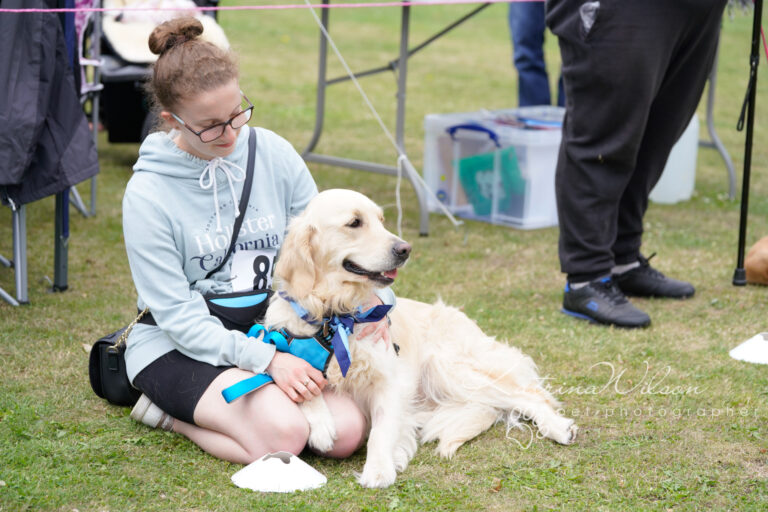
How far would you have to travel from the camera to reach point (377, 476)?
2469 millimetres

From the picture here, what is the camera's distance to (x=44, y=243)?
4.82m

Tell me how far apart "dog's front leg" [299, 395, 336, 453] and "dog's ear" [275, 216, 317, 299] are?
13.2 inches

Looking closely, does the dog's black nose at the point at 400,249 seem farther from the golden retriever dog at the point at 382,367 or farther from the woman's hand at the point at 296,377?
the woman's hand at the point at 296,377

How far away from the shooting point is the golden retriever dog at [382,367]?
2611 millimetres

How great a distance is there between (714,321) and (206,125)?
2.45 metres

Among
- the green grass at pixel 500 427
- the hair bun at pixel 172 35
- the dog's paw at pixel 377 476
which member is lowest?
the green grass at pixel 500 427

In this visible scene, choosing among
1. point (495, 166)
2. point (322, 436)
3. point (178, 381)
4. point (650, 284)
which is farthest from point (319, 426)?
point (495, 166)

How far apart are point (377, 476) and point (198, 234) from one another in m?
0.93

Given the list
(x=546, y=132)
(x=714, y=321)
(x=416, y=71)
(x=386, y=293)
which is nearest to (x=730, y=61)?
(x=416, y=71)

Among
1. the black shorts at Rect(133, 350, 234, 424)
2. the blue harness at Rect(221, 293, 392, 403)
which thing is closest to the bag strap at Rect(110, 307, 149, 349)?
the black shorts at Rect(133, 350, 234, 424)

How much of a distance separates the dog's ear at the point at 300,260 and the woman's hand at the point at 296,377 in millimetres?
195

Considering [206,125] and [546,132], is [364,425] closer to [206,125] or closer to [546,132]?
[206,125]

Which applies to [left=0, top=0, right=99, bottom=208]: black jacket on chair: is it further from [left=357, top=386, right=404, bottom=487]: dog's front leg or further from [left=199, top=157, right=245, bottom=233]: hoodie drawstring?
[left=357, top=386, right=404, bottom=487]: dog's front leg

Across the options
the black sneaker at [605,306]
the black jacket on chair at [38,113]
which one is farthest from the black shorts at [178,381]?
the black sneaker at [605,306]
